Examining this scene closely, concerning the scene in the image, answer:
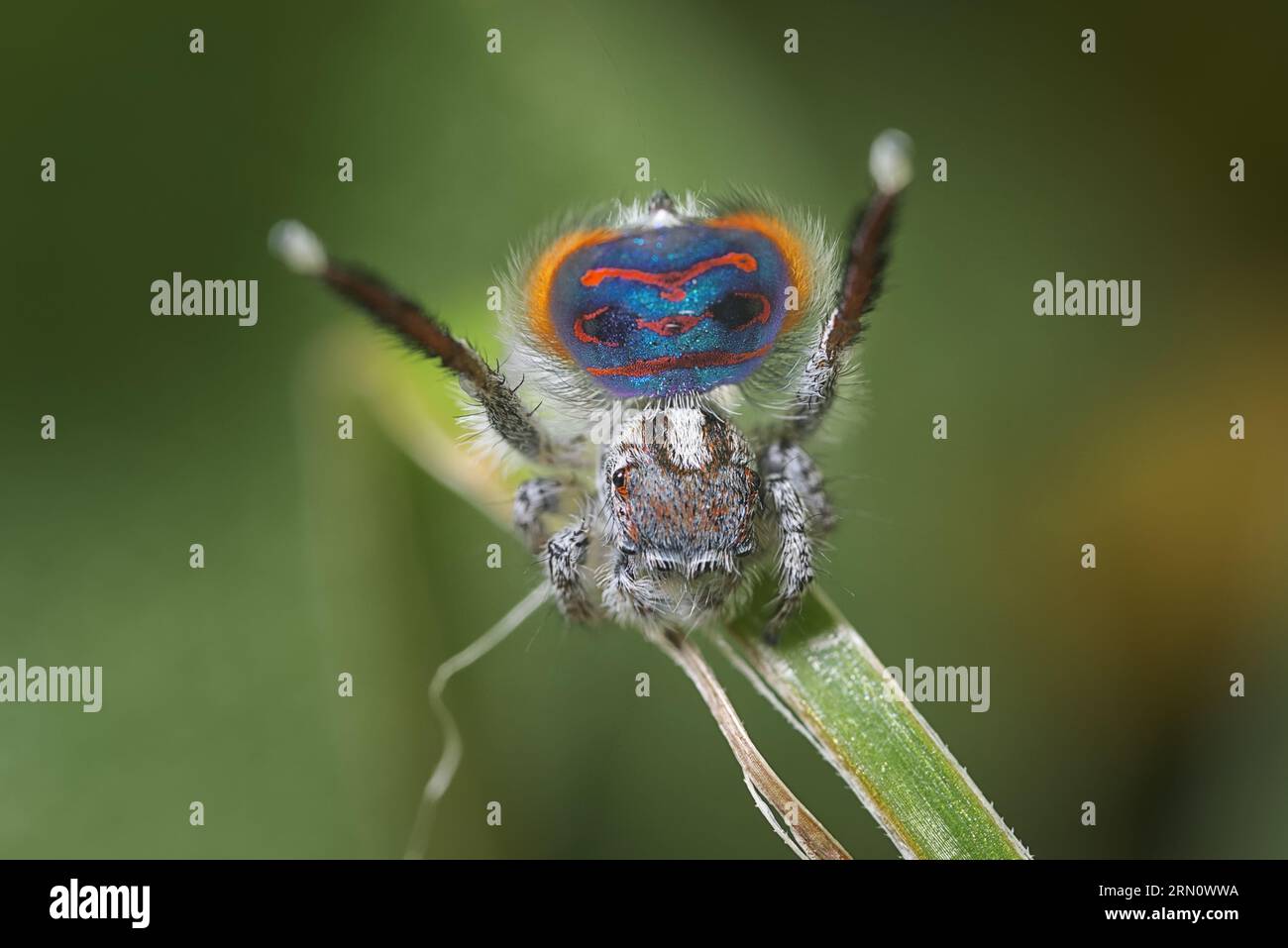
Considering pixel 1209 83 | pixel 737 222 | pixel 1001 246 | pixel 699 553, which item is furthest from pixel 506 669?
pixel 1209 83

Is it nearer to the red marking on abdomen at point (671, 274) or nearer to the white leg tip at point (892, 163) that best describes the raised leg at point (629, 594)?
the red marking on abdomen at point (671, 274)

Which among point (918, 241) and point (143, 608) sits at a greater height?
point (918, 241)

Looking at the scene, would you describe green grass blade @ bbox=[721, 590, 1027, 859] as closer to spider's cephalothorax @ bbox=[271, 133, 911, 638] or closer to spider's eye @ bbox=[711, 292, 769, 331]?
spider's cephalothorax @ bbox=[271, 133, 911, 638]

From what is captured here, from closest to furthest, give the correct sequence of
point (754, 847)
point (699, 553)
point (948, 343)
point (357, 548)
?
point (699, 553)
point (357, 548)
point (754, 847)
point (948, 343)

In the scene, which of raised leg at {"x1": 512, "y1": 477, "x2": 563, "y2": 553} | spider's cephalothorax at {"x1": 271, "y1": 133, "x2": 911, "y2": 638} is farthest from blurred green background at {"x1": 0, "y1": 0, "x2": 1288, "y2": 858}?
spider's cephalothorax at {"x1": 271, "y1": 133, "x2": 911, "y2": 638}

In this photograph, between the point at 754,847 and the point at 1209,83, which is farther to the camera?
the point at 1209,83

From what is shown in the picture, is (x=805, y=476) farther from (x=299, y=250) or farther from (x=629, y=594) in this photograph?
(x=299, y=250)

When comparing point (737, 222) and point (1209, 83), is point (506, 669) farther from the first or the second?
point (1209, 83)

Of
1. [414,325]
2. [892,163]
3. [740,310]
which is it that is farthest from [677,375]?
[892,163]
